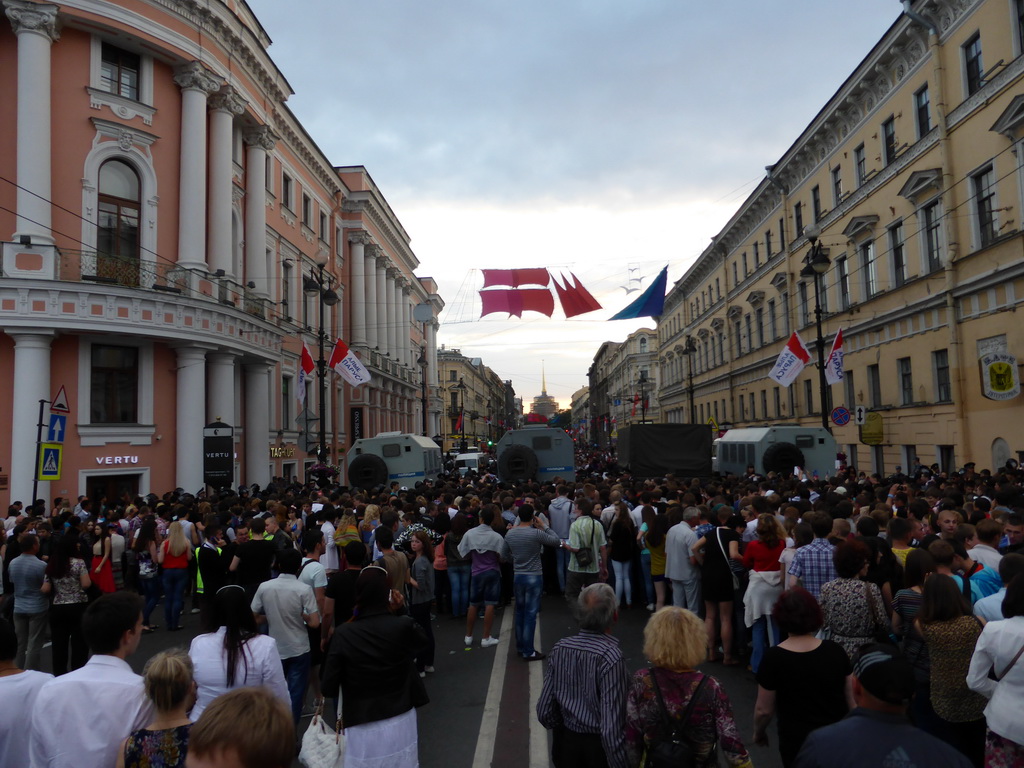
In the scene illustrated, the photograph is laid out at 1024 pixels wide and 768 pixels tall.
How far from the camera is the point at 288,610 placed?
5930mm

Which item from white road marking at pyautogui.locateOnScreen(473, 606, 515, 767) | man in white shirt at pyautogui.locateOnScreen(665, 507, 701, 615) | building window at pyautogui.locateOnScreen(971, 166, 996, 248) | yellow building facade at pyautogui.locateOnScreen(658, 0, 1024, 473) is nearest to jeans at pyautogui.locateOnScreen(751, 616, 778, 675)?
man in white shirt at pyautogui.locateOnScreen(665, 507, 701, 615)

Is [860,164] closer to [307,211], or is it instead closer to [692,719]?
[307,211]

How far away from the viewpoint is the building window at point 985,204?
19453 millimetres

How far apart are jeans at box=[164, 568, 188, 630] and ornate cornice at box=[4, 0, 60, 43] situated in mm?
16608

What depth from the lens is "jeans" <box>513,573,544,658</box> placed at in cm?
845

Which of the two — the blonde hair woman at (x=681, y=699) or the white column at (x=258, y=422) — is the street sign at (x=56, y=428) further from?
the blonde hair woman at (x=681, y=699)

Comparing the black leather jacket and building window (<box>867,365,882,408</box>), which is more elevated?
building window (<box>867,365,882,408</box>)

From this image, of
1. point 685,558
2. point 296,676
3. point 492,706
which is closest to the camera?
point 296,676

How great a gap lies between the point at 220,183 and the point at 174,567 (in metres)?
17.2

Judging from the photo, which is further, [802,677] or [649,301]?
[649,301]

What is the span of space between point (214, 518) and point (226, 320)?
14915mm

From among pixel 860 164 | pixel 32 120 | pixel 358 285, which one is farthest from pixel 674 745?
pixel 358 285

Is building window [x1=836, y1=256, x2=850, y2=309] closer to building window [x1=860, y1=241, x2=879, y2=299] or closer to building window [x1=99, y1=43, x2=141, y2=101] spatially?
building window [x1=860, y1=241, x2=879, y2=299]

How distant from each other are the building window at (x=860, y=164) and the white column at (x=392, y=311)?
31110 mm
